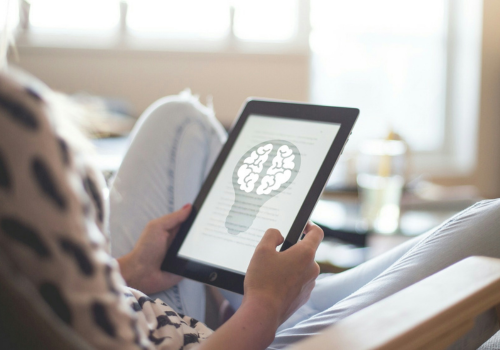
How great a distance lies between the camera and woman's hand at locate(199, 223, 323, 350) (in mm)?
510

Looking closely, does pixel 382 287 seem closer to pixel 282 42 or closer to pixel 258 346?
pixel 258 346

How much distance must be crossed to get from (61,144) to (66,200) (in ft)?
0.14

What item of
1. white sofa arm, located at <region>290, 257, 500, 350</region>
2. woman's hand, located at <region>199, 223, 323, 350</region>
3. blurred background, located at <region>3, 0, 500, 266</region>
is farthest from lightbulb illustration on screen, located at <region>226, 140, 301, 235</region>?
blurred background, located at <region>3, 0, 500, 266</region>

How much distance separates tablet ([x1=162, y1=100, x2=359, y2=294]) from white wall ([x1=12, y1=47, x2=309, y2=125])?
209 cm

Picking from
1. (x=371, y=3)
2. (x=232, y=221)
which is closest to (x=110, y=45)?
(x=371, y=3)

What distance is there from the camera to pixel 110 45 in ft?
9.95

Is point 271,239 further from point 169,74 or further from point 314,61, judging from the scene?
point 314,61

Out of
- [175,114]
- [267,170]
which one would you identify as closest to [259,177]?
[267,170]

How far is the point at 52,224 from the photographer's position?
0.35m

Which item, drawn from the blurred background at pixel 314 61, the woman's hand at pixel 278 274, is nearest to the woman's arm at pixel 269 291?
the woman's hand at pixel 278 274

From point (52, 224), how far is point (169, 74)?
2.87 meters

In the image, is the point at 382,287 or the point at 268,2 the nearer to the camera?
the point at 382,287

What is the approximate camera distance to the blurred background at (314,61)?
2.97 metres

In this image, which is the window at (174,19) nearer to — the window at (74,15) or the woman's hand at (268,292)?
the window at (74,15)
